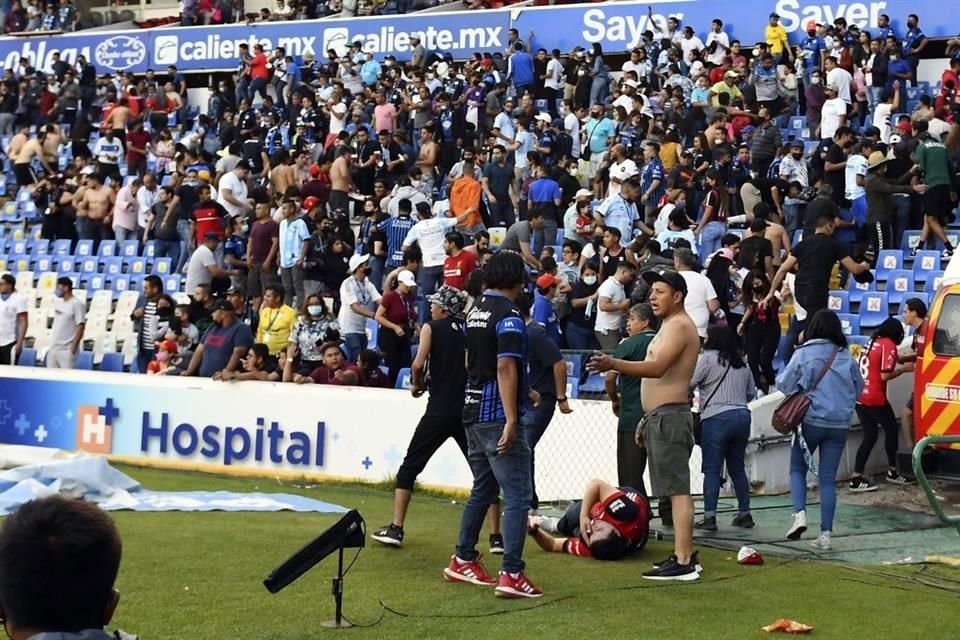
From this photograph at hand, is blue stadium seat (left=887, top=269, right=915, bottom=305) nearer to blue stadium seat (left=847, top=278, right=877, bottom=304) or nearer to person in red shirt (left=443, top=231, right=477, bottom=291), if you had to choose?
blue stadium seat (left=847, top=278, right=877, bottom=304)

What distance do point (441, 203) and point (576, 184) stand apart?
1844mm

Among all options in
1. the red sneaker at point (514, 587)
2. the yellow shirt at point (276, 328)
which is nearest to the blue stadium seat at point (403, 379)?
the yellow shirt at point (276, 328)

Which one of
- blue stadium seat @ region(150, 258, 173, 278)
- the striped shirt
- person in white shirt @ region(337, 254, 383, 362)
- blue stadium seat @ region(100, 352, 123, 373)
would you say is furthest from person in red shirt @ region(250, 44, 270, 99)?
the striped shirt

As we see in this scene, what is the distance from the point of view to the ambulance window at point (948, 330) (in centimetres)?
1330

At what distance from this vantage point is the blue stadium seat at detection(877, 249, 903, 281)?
17.1 m


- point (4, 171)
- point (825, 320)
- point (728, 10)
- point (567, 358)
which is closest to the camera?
point (825, 320)

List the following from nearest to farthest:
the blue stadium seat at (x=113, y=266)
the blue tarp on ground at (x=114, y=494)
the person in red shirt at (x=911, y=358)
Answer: the blue tarp on ground at (x=114, y=494) → the person in red shirt at (x=911, y=358) → the blue stadium seat at (x=113, y=266)

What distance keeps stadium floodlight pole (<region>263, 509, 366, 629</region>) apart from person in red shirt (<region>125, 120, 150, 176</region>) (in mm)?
20745

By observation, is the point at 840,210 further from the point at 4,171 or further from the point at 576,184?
the point at 4,171

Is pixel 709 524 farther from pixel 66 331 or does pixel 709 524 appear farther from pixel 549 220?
pixel 66 331

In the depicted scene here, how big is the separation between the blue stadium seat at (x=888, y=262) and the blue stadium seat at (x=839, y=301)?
1.61 feet

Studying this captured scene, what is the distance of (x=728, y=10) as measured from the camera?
1025 inches

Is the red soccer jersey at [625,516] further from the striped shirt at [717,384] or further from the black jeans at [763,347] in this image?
the black jeans at [763,347]

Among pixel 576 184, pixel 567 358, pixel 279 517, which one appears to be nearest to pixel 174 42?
pixel 576 184
